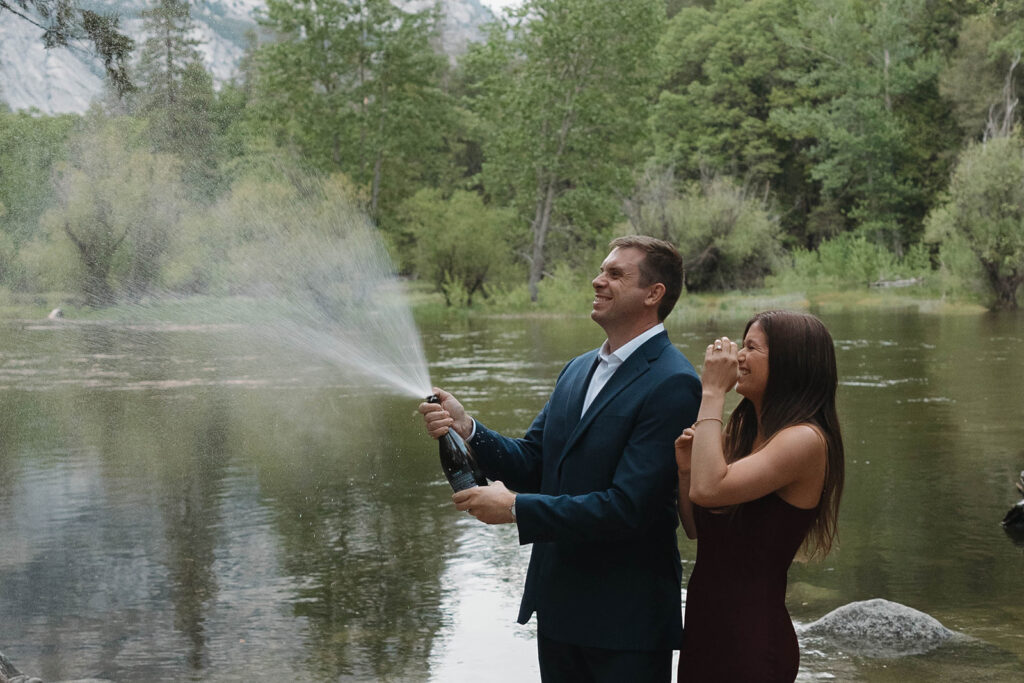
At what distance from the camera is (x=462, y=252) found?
151 feet

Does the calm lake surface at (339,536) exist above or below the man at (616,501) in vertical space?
below

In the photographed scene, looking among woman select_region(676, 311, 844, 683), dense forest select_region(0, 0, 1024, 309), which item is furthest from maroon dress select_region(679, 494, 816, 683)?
dense forest select_region(0, 0, 1024, 309)

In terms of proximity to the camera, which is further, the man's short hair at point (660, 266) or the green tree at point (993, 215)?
the green tree at point (993, 215)

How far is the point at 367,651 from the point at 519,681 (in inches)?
43.2

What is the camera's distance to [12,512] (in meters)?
11.3

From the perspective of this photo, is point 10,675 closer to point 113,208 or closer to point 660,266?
point 660,266

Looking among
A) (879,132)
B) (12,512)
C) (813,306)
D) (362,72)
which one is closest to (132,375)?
(12,512)

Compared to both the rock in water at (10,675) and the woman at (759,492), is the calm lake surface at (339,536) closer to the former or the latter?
the rock in water at (10,675)

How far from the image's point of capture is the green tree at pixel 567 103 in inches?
1998

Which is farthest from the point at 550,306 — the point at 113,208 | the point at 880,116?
the point at 880,116

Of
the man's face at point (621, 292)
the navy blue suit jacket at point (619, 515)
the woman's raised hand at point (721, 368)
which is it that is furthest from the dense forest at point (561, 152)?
the woman's raised hand at point (721, 368)

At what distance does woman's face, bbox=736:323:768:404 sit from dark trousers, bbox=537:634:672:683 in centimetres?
83

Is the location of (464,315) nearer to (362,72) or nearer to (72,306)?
(72,306)

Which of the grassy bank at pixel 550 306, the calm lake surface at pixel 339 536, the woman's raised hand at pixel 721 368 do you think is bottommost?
the calm lake surface at pixel 339 536
